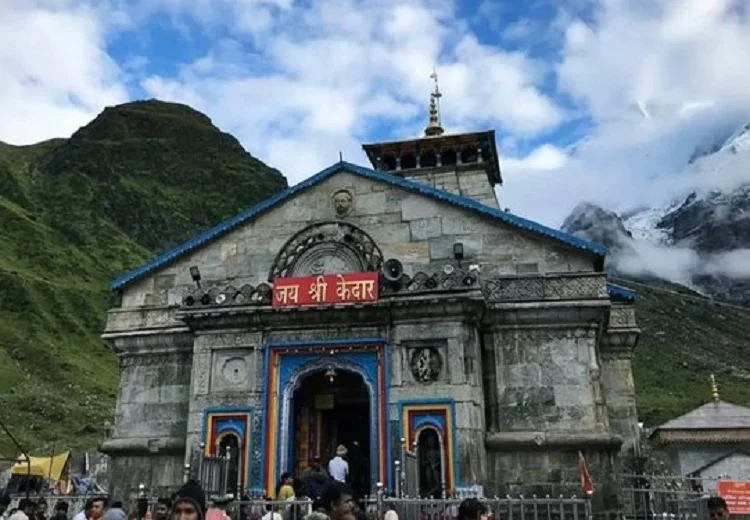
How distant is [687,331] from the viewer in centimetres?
8819

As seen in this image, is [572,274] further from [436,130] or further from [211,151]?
[211,151]

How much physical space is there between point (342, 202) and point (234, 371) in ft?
16.9

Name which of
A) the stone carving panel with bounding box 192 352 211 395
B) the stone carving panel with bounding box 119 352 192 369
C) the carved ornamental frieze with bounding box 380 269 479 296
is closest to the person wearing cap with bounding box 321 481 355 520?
the carved ornamental frieze with bounding box 380 269 479 296

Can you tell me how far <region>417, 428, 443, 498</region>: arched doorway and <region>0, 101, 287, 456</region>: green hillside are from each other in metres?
30.1

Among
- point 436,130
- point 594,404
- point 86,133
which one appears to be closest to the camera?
point 594,404

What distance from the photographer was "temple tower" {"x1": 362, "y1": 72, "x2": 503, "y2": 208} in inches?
1253

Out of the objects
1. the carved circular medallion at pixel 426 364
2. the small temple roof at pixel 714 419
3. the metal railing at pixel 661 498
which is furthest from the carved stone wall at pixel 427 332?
the small temple roof at pixel 714 419

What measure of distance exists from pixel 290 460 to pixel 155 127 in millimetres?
136766

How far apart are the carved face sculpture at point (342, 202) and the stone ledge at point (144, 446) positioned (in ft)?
Result: 22.8

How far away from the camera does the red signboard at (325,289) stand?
17.7 m

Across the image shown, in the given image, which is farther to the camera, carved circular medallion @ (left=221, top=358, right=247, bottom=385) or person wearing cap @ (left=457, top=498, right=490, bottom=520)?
carved circular medallion @ (left=221, top=358, right=247, bottom=385)

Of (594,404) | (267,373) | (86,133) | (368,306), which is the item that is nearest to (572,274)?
(594,404)

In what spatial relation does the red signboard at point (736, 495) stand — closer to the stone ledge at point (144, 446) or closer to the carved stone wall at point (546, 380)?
the carved stone wall at point (546, 380)

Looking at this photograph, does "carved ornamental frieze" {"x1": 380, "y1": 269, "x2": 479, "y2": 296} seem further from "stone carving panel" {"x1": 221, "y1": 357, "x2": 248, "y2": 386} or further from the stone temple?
"stone carving panel" {"x1": 221, "y1": 357, "x2": 248, "y2": 386}
